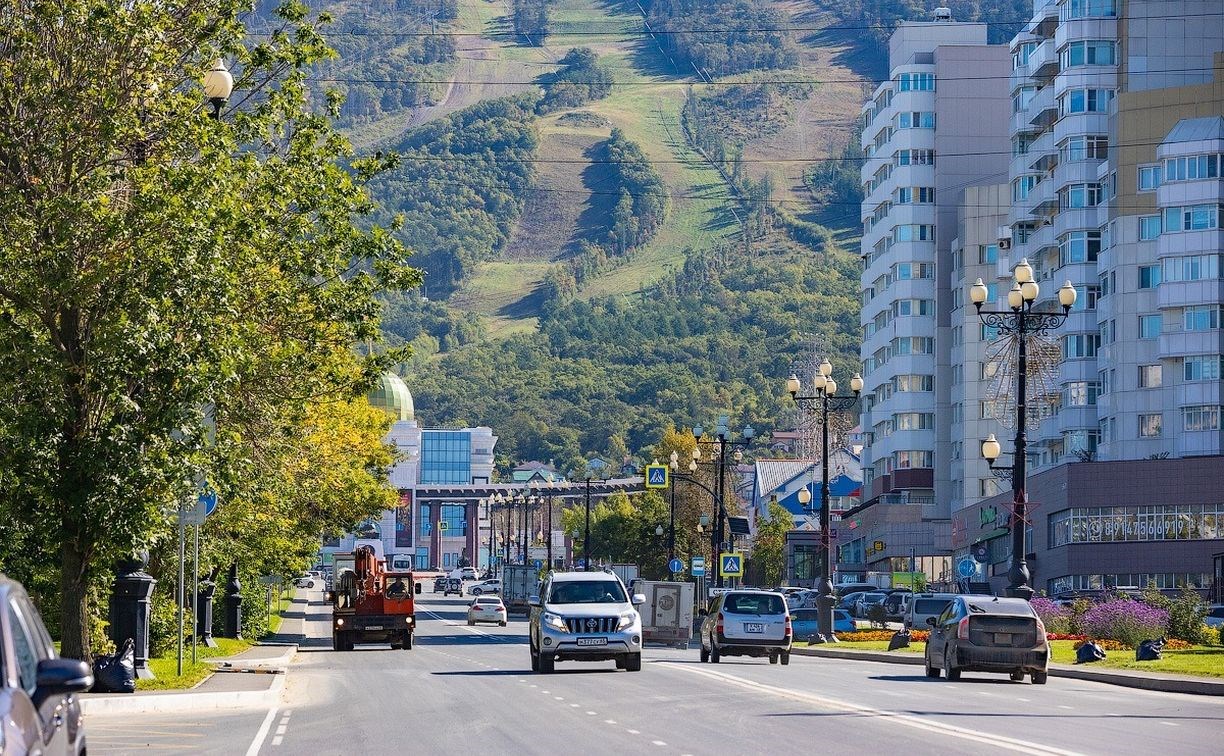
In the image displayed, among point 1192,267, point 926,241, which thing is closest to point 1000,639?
point 1192,267

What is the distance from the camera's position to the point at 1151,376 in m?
95.9

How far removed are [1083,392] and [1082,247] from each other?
25.4 ft

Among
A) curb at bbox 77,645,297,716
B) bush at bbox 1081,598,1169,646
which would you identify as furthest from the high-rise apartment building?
curb at bbox 77,645,297,716

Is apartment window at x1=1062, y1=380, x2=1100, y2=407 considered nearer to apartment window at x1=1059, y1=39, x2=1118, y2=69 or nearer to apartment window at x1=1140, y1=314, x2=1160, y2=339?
apartment window at x1=1140, y1=314, x2=1160, y2=339

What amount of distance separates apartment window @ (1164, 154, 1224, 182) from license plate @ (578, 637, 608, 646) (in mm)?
64374

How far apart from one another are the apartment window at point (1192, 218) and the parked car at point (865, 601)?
22.8 meters

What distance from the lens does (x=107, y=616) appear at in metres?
42.9

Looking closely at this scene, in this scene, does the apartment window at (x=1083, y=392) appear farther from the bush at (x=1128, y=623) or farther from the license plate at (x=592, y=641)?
the license plate at (x=592, y=641)

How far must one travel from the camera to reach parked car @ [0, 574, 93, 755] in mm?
9531

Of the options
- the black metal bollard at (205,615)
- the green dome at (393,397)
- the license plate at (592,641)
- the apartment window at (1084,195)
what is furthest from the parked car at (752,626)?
the green dome at (393,397)

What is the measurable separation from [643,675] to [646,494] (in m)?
101

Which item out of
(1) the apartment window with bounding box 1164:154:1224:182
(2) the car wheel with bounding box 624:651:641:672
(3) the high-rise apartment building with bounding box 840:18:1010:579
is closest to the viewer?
(2) the car wheel with bounding box 624:651:641:672

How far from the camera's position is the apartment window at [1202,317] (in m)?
92.2

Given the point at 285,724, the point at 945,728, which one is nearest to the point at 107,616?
the point at 285,724
